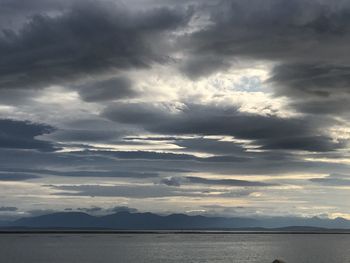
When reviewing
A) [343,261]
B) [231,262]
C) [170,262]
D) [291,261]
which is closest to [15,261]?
[170,262]

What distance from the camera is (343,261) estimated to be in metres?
163

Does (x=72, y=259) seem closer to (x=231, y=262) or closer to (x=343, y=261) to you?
(x=231, y=262)

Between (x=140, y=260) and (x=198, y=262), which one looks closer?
(x=198, y=262)

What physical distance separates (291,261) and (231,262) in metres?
17.6

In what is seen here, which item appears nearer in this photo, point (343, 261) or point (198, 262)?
point (198, 262)

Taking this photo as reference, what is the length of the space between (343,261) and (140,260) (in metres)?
57.4

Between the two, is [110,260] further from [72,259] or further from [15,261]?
[15,261]

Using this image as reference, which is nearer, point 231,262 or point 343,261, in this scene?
point 231,262

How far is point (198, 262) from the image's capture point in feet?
497

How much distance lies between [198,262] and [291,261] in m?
26.6

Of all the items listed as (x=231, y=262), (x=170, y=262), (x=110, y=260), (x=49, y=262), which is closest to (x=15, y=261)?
(x=49, y=262)

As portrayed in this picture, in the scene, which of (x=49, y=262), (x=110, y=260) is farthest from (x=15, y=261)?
(x=110, y=260)

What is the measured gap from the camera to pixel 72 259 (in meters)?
161

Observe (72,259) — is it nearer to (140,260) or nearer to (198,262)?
(140,260)
